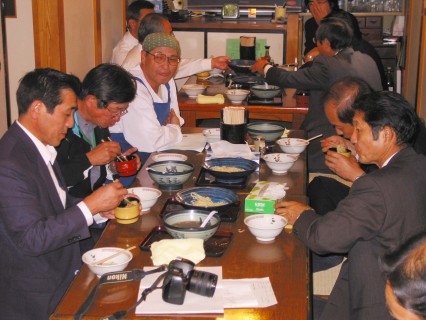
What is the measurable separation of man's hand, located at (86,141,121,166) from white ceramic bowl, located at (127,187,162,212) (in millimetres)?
345

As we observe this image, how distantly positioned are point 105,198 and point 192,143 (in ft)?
4.57

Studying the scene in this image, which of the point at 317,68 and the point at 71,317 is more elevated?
the point at 317,68

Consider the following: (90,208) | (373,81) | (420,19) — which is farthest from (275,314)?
(420,19)

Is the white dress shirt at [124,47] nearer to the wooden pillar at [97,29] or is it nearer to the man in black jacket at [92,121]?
the wooden pillar at [97,29]

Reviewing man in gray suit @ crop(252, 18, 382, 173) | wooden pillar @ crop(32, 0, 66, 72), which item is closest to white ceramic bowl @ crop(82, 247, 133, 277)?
man in gray suit @ crop(252, 18, 382, 173)

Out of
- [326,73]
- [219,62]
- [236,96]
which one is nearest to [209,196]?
[326,73]

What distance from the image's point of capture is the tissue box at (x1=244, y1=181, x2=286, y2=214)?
2488mm

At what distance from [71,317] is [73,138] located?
1.35m

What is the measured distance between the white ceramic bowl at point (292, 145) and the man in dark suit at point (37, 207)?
133 centimetres

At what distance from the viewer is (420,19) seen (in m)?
6.57

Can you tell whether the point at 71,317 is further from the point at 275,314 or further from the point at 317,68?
the point at 317,68

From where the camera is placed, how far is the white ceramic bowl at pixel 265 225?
223 centimetres

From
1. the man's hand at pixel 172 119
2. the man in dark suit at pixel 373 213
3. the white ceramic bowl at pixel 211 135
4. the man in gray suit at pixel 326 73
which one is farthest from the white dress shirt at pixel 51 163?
the man in gray suit at pixel 326 73

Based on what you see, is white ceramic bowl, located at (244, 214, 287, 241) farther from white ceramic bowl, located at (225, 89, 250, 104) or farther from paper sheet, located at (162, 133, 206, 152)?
white ceramic bowl, located at (225, 89, 250, 104)
